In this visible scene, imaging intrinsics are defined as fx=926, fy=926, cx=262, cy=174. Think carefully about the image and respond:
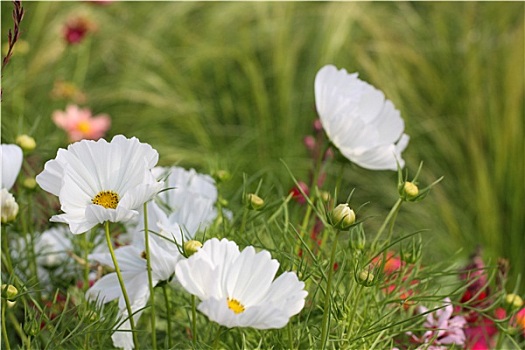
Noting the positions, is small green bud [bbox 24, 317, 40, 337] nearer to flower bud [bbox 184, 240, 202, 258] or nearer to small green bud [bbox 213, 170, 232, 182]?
flower bud [bbox 184, 240, 202, 258]

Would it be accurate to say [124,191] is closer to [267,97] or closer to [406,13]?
[267,97]

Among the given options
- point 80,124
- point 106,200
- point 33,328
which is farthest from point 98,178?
point 80,124

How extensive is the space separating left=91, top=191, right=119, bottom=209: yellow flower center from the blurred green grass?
1345 millimetres

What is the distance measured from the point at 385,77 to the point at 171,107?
22.5 inches

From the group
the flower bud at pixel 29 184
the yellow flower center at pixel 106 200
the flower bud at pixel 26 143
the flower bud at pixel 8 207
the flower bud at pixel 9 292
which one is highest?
the yellow flower center at pixel 106 200

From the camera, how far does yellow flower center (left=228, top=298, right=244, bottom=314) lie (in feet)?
2.05

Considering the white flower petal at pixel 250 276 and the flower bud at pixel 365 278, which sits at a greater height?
the white flower petal at pixel 250 276

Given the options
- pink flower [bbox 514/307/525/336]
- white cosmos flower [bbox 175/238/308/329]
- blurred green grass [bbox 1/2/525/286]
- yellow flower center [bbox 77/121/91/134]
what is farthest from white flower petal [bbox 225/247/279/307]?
yellow flower center [bbox 77/121/91/134]

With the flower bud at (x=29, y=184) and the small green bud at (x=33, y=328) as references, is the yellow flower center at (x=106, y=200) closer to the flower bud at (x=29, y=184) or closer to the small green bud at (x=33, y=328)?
the small green bud at (x=33, y=328)

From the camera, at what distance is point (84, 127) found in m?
2.19

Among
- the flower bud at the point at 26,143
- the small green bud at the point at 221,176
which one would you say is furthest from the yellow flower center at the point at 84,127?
the small green bud at the point at 221,176

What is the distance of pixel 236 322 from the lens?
0.58 metres

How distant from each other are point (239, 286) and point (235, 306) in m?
0.01

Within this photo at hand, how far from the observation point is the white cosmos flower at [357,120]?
34.5 inches
